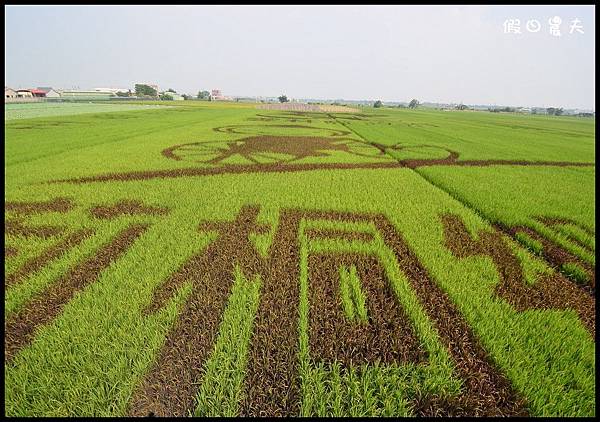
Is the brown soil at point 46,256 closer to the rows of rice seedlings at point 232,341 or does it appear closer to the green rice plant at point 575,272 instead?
the rows of rice seedlings at point 232,341

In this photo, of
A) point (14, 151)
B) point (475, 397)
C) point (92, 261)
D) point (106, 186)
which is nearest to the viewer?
point (475, 397)

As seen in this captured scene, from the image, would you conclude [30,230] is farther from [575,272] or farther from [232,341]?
[575,272]

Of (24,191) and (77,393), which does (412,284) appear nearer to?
(77,393)

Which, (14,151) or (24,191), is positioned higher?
(14,151)

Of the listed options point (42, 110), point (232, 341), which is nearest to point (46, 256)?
point (232, 341)

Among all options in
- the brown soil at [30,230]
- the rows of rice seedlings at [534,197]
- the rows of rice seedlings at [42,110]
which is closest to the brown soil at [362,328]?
the rows of rice seedlings at [534,197]

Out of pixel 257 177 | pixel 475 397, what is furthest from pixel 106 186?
pixel 475 397

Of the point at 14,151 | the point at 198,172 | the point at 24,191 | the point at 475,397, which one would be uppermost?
the point at 14,151

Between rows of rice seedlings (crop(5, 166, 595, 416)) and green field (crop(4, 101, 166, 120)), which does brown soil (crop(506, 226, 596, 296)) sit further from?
green field (crop(4, 101, 166, 120))
